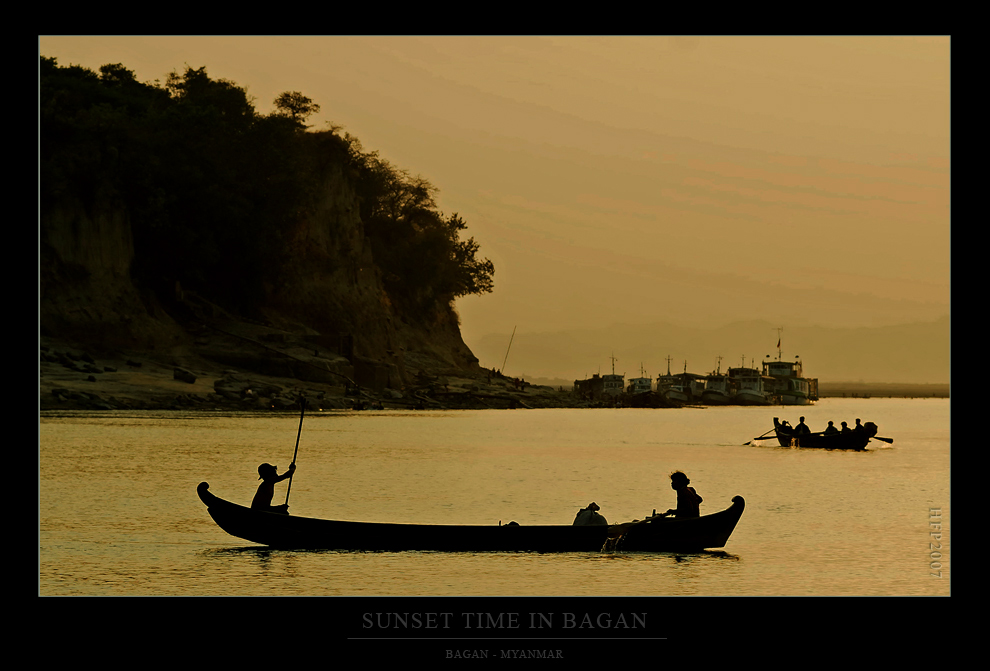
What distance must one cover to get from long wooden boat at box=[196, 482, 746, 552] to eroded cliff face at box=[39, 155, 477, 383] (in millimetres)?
49619

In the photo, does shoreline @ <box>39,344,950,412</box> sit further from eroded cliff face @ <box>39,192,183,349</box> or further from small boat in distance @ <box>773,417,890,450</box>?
small boat in distance @ <box>773,417,890,450</box>

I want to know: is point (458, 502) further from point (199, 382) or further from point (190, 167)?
point (190, 167)

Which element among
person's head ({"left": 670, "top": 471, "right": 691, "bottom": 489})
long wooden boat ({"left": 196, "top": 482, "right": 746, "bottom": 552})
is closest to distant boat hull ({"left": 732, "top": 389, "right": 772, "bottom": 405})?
long wooden boat ({"left": 196, "top": 482, "right": 746, "bottom": 552})

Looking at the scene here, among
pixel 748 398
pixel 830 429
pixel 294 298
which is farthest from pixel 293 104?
pixel 748 398

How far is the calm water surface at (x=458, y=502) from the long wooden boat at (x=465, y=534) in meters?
0.62

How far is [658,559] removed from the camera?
22812 mm

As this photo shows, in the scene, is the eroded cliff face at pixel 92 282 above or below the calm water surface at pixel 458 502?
above

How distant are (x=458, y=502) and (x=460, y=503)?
321mm

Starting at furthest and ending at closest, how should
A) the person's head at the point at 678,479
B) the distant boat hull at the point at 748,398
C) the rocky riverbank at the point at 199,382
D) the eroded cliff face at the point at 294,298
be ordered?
the distant boat hull at the point at 748,398
the eroded cliff face at the point at 294,298
the rocky riverbank at the point at 199,382
the person's head at the point at 678,479

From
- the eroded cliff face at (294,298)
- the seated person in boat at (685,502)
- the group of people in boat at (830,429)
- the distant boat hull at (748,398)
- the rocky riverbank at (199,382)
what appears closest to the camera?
the seated person in boat at (685,502)

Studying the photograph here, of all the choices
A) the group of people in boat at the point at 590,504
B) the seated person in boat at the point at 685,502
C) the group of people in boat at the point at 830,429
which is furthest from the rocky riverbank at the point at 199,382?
the seated person in boat at the point at 685,502

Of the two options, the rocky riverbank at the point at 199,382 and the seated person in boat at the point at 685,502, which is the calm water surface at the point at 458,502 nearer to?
the seated person in boat at the point at 685,502

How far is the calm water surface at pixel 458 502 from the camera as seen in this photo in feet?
69.7
